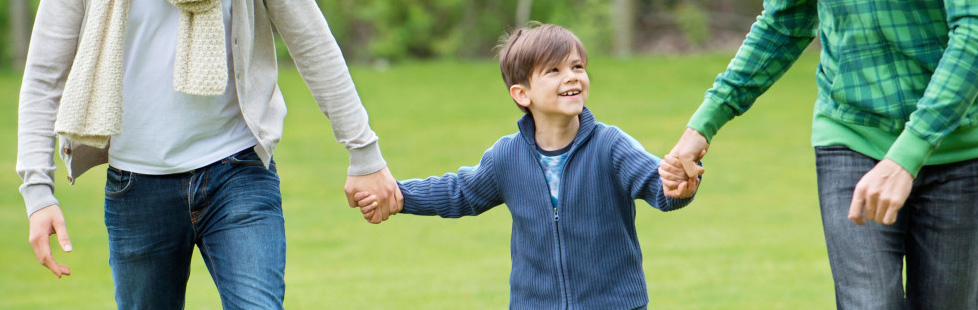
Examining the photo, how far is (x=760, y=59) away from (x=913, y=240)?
2.22 feet

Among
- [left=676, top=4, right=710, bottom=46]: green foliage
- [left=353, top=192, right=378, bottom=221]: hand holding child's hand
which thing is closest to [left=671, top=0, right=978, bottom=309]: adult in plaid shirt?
[left=353, top=192, right=378, bottom=221]: hand holding child's hand

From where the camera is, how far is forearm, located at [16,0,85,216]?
3795 millimetres

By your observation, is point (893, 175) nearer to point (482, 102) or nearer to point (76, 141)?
point (76, 141)

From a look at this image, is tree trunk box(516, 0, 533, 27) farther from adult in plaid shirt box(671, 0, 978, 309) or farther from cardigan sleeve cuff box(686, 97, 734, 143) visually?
adult in plaid shirt box(671, 0, 978, 309)

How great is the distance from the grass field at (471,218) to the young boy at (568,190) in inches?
141

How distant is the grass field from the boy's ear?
3.61m

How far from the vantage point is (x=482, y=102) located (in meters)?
18.9

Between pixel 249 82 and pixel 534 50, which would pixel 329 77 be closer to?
pixel 249 82

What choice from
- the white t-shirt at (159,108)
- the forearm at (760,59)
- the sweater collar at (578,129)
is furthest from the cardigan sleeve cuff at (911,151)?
the white t-shirt at (159,108)

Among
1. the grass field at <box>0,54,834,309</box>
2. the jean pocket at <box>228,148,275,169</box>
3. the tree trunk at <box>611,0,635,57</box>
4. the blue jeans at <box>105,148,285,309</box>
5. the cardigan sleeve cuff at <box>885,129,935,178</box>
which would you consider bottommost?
the grass field at <box>0,54,834,309</box>

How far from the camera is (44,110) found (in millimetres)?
3836

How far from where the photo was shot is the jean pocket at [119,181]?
12.7ft

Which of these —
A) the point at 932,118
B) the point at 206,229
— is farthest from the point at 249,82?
the point at 932,118

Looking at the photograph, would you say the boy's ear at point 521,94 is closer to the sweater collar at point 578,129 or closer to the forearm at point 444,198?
the sweater collar at point 578,129
